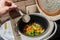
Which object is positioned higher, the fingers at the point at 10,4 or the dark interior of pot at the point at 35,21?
the fingers at the point at 10,4

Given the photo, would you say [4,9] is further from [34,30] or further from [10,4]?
[34,30]

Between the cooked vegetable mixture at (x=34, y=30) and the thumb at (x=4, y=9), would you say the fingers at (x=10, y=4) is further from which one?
the cooked vegetable mixture at (x=34, y=30)

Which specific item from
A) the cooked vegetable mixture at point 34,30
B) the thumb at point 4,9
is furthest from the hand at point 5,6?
the cooked vegetable mixture at point 34,30

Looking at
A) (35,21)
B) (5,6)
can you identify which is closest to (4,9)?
(5,6)

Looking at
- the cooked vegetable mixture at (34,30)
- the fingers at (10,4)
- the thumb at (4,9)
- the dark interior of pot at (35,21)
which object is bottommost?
the cooked vegetable mixture at (34,30)

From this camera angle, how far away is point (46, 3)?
797mm

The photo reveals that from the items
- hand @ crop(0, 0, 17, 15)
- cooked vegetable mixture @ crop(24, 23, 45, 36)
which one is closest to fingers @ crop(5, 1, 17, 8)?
hand @ crop(0, 0, 17, 15)

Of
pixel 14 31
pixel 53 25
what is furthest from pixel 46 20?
pixel 14 31

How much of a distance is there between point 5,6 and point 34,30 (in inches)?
7.8

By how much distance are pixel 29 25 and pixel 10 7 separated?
5.4 inches

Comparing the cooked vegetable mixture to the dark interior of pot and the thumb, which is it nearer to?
the dark interior of pot

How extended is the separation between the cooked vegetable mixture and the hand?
0.14 m

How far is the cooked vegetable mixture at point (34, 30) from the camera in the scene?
0.71 m

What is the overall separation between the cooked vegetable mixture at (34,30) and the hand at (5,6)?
14cm
